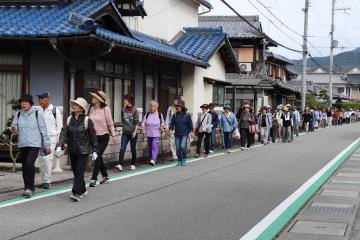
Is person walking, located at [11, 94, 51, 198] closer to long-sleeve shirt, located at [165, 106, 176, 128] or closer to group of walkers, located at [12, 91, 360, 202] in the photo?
group of walkers, located at [12, 91, 360, 202]

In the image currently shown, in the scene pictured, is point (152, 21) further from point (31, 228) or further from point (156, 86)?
point (31, 228)

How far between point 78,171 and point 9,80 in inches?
228

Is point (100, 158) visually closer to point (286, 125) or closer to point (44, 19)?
point (44, 19)

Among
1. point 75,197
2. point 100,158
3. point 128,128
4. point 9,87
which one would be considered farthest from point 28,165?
point 9,87

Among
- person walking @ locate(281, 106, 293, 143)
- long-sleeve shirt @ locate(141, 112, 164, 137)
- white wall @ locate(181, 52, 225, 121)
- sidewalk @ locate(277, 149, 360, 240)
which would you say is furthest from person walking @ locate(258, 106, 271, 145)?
sidewalk @ locate(277, 149, 360, 240)

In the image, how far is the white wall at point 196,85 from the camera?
77.7ft

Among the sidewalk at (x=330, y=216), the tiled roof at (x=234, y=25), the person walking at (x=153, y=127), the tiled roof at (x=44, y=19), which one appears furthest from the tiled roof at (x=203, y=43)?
the tiled roof at (x=234, y=25)

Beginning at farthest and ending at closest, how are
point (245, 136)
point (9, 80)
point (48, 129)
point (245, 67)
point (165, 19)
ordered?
point (245, 67), point (165, 19), point (245, 136), point (9, 80), point (48, 129)

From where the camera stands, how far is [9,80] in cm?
1434

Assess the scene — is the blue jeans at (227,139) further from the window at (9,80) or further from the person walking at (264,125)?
the window at (9,80)

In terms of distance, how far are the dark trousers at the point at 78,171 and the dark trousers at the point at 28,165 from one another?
681 mm

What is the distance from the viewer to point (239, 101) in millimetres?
38000

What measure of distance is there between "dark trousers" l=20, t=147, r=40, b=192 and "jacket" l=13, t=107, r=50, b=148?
99mm

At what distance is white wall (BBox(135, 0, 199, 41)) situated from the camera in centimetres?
2220
